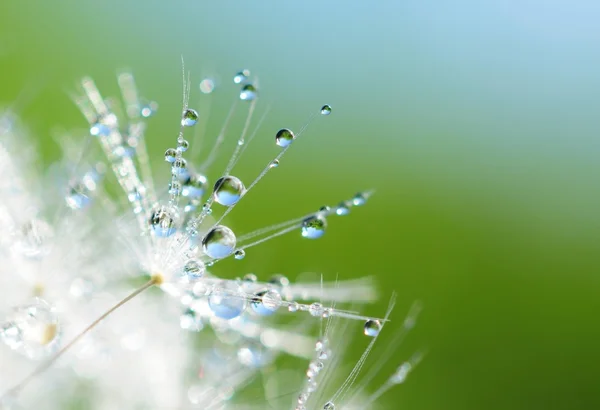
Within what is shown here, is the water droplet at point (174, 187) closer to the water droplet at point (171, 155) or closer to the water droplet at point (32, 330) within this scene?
the water droplet at point (171, 155)

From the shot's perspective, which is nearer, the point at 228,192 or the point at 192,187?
the point at 228,192

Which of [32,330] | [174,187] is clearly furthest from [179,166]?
[32,330]

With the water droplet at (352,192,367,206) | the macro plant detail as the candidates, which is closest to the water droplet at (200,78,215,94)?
the macro plant detail

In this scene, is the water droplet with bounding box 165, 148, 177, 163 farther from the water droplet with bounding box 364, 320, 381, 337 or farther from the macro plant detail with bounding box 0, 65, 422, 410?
the water droplet with bounding box 364, 320, 381, 337

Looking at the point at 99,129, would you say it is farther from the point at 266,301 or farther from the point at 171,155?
the point at 266,301

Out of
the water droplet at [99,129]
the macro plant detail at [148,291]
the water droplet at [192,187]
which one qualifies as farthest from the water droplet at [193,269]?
the water droplet at [99,129]

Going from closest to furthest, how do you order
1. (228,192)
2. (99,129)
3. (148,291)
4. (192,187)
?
1. (228,192)
2. (192,187)
3. (99,129)
4. (148,291)

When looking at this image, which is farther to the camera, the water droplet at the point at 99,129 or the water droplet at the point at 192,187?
the water droplet at the point at 99,129
